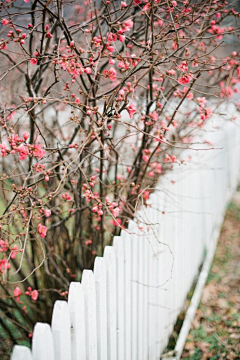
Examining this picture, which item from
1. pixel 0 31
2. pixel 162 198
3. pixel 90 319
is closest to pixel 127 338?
pixel 90 319

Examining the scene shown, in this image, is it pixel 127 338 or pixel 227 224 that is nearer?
pixel 127 338

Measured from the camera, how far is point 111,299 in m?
1.88

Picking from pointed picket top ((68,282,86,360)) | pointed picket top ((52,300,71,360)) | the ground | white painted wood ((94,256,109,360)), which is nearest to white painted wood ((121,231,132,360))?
white painted wood ((94,256,109,360))

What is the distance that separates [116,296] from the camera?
197cm

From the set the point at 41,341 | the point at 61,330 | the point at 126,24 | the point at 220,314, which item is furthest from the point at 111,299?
the point at 220,314

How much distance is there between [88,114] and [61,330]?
39.4 inches

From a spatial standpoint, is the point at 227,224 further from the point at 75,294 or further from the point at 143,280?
the point at 75,294

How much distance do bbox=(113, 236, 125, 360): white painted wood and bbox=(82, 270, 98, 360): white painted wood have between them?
27 cm

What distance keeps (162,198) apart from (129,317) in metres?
0.92

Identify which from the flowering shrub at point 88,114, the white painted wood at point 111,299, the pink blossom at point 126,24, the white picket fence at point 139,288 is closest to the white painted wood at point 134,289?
the white picket fence at point 139,288

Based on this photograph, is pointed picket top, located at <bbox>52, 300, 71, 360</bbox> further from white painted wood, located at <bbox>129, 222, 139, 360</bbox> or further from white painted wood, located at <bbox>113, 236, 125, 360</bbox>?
white painted wood, located at <bbox>129, 222, 139, 360</bbox>

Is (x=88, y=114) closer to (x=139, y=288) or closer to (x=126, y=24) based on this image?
(x=126, y=24)

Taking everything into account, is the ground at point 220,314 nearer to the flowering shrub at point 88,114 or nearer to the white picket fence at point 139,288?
the white picket fence at point 139,288

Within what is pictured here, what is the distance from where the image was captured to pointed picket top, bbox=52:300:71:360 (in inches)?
55.7
